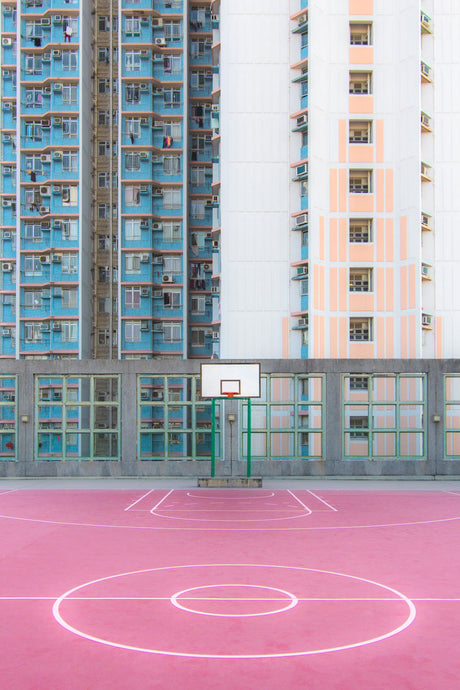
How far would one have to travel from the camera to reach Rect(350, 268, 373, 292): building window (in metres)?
40.4

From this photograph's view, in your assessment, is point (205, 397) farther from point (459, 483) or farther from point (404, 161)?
point (404, 161)

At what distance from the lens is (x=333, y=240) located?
132 feet

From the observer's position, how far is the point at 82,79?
4831 cm

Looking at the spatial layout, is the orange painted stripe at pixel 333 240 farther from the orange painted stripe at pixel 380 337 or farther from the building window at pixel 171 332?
the building window at pixel 171 332

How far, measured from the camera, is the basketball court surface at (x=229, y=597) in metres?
5.88

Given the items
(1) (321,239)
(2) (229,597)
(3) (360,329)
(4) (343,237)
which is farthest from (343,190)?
(2) (229,597)

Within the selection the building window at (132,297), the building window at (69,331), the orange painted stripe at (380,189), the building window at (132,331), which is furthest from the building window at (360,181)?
the building window at (69,331)

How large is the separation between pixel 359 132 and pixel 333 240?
5.90 m

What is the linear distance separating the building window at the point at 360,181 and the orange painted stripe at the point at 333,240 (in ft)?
6.67

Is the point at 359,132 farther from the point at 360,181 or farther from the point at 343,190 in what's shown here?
the point at 343,190

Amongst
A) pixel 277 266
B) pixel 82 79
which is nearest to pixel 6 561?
pixel 277 266

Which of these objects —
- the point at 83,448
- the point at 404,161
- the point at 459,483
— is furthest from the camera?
the point at 83,448

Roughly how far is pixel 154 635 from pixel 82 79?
152ft

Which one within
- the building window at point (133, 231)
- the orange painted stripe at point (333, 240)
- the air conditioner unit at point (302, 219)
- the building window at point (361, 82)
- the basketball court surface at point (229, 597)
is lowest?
the basketball court surface at point (229, 597)
